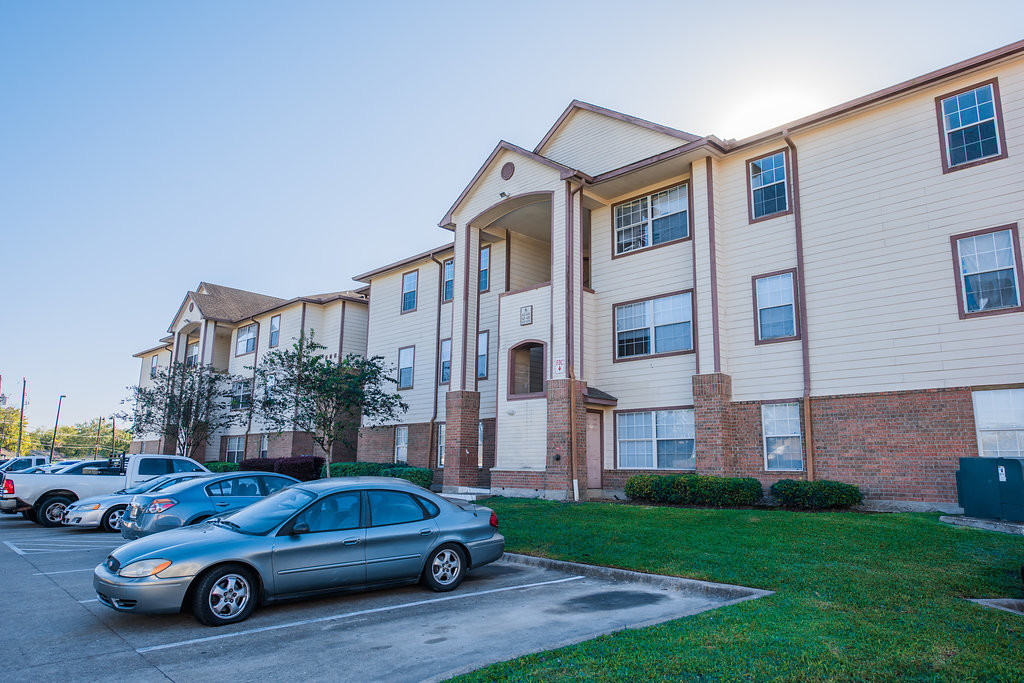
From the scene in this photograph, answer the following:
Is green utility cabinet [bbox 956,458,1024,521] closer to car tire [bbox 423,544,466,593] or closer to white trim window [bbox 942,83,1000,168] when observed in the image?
white trim window [bbox 942,83,1000,168]

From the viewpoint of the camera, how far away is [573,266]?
19734mm

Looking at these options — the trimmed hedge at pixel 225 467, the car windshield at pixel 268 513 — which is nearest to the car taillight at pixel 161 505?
the car windshield at pixel 268 513

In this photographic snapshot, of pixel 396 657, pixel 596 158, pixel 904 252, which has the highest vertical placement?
pixel 596 158

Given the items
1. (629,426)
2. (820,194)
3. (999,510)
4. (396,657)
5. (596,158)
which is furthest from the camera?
(596,158)

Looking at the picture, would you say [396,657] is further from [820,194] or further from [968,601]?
[820,194]

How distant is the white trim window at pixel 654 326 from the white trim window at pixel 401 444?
10.9 metres

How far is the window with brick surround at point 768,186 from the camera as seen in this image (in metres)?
17.2

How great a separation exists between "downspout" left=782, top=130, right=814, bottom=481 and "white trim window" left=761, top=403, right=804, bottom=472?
332 millimetres

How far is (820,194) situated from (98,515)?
1785 centimetres

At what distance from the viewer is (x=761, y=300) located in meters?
17.2

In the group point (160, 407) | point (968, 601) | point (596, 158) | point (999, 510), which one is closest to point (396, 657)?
point (968, 601)

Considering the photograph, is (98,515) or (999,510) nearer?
(999,510)

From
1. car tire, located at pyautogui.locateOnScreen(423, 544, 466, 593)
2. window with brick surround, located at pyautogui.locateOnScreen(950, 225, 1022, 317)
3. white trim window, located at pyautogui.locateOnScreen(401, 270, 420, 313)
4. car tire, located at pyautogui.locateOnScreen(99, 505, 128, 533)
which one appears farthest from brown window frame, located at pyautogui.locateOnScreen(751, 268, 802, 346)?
car tire, located at pyautogui.locateOnScreen(99, 505, 128, 533)

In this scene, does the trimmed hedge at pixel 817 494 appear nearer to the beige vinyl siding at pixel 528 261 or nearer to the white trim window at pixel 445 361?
the beige vinyl siding at pixel 528 261
